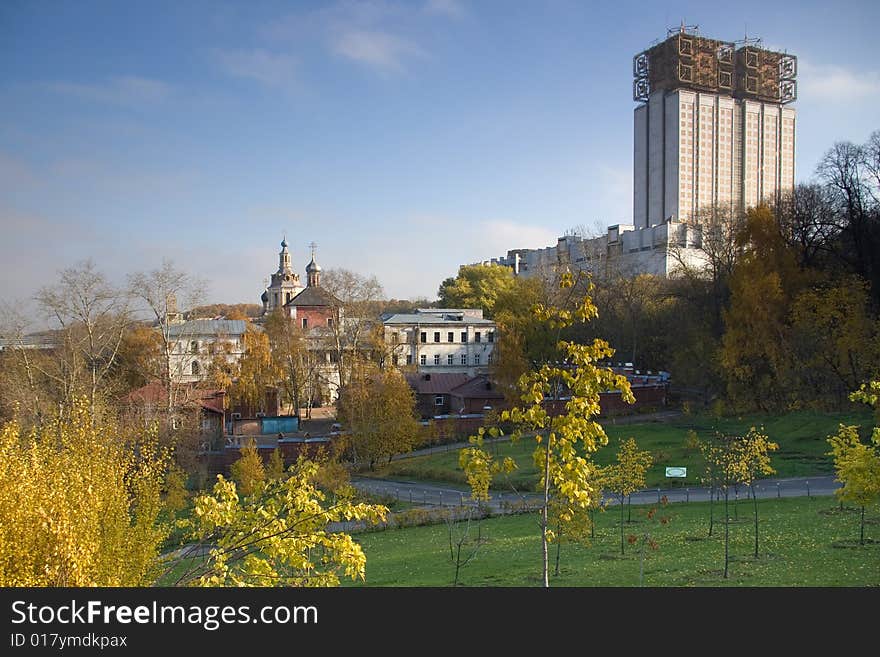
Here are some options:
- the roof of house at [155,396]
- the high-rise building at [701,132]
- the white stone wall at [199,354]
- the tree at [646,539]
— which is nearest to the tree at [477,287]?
the white stone wall at [199,354]

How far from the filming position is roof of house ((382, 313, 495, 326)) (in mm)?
56500

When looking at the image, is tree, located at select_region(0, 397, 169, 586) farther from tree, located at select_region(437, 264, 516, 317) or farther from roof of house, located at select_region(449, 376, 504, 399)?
tree, located at select_region(437, 264, 516, 317)

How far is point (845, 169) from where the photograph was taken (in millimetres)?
33375

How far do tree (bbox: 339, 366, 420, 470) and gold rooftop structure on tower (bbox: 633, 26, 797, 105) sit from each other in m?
66.7

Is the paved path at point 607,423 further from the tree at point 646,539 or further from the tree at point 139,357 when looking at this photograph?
the tree at point 646,539

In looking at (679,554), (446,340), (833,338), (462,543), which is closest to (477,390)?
(446,340)

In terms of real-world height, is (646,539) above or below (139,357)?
below

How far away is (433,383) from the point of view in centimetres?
4522

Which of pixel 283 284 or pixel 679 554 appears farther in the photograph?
pixel 283 284

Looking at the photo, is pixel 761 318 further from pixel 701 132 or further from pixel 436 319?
pixel 701 132

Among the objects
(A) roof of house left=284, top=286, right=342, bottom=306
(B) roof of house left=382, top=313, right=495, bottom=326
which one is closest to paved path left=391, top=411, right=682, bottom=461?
(B) roof of house left=382, top=313, right=495, bottom=326

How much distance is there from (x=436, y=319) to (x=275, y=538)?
49.7 meters

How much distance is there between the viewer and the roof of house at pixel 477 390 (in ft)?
137
